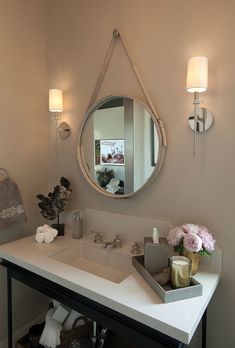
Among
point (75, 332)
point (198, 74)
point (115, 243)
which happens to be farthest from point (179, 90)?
point (75, 332)

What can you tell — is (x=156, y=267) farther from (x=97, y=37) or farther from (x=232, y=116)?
(x=97, y=37)

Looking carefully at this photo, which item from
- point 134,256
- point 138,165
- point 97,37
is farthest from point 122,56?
point 134,256

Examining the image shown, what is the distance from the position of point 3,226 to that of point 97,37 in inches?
55.1

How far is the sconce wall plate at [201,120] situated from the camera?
126 cm

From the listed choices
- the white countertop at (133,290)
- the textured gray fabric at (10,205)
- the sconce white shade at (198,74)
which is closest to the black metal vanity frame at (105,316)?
the white countertop at (133,290)

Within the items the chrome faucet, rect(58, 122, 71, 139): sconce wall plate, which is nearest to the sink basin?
the chrome faucet

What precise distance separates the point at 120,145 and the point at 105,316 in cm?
95

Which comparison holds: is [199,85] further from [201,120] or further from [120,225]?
[120,225]

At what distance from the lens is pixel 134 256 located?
1.33 metres

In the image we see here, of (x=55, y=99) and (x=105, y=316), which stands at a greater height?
(x=55, y=99)

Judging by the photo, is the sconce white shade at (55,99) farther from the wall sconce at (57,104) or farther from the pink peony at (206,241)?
the pink peony at (206,241)

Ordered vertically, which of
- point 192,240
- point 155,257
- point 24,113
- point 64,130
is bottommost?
point 155,257

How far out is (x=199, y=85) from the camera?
1.15 m

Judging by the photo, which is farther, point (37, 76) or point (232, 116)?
point (37, 76)
